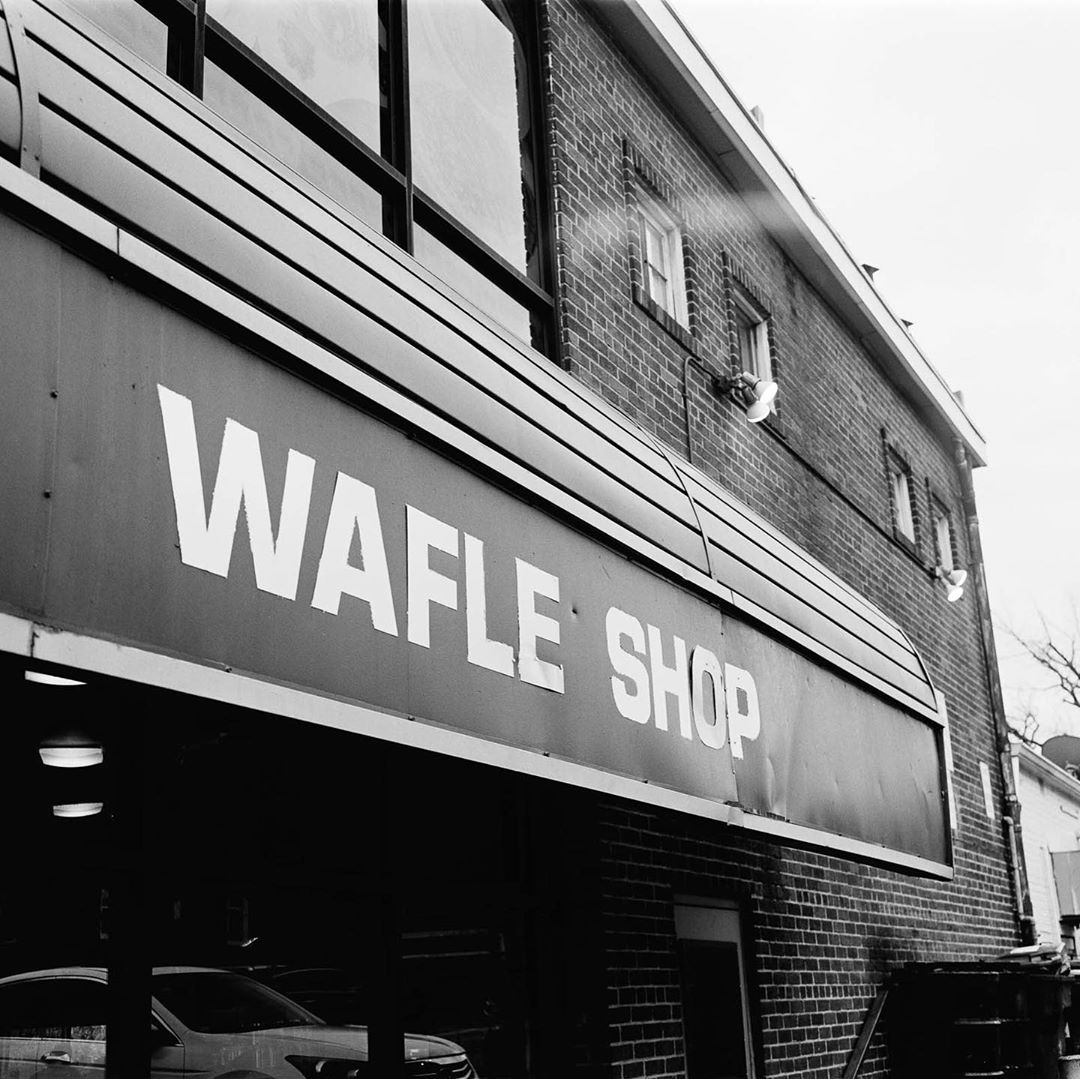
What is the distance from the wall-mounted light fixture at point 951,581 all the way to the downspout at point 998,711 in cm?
112

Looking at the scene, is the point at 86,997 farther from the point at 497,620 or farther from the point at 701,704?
the point at 701,704

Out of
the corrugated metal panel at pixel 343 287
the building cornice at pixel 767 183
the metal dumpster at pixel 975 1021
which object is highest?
the building cornice at pixel 767 183

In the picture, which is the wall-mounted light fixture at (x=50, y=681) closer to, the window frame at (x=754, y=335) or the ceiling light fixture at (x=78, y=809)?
the ceiling light fixture at (x=78, y=809)

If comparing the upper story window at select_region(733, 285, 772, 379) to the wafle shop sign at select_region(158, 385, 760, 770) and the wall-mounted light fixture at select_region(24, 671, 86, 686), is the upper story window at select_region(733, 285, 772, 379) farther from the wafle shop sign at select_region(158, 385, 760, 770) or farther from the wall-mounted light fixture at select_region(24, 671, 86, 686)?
the wall-mounted light fixture at select_region(24, 671, 86, 686)

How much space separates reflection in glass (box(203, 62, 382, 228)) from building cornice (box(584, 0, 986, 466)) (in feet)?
9.30

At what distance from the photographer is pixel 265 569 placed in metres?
2.92

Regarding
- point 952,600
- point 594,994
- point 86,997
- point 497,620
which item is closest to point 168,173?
point 497,620

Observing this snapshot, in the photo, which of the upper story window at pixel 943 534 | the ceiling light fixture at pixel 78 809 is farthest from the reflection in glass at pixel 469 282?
the upper story window at pixel 943 534

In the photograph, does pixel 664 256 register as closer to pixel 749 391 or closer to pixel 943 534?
pixel 749 391

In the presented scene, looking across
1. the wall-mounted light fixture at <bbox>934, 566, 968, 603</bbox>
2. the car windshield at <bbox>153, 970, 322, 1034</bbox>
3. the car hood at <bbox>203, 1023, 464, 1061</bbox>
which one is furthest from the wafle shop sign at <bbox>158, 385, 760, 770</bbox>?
the wall-mounted light fixture at <bbox>934, 566, 968, 603</bbox>

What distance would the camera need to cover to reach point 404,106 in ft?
20.5

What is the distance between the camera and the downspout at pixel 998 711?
42.2ft

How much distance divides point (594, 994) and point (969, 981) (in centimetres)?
359

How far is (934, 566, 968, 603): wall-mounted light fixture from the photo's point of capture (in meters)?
12.6
